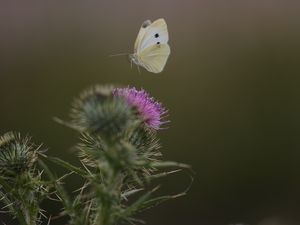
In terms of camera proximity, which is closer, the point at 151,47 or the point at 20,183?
the point at 20,183

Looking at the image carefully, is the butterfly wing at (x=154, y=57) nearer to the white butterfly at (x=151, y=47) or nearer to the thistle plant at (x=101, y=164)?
the white butterfly at (x=151, y=47)

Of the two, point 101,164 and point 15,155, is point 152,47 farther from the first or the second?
point 101,164

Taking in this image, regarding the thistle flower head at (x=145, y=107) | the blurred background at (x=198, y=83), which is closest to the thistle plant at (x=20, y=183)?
the thistle flower head at (x=145, y=107)

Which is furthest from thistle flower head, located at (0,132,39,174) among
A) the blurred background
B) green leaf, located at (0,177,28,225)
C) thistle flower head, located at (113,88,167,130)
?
the blurred background

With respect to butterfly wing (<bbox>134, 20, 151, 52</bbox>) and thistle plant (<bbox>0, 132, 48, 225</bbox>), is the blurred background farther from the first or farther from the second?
thistle plant (<bbox>0, 132, 48, 225</bbox>)

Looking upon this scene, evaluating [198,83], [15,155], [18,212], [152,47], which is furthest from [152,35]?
[198,83]

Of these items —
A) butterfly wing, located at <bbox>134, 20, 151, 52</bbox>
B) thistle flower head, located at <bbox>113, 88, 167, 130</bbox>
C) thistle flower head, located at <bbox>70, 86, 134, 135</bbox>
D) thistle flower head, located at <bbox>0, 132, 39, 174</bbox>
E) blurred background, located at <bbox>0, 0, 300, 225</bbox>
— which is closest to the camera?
thistle flower head, located at <bbox>70, 86, 134, 135</bbox>
